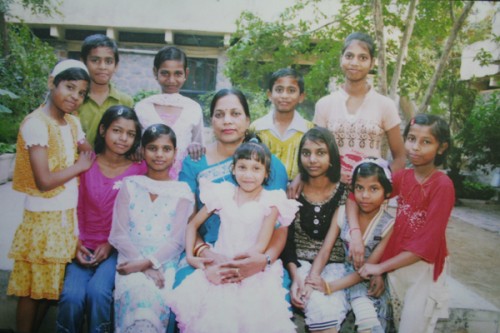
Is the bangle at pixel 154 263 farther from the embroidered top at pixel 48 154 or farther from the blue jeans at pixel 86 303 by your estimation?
the embroidered top at pixel 48 154

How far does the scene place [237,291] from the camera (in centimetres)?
210

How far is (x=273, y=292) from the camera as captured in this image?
2070 millimetres

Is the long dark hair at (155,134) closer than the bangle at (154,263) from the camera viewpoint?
No

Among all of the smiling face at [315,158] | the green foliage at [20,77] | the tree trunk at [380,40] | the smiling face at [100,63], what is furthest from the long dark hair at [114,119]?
the green foliage at [20,77]

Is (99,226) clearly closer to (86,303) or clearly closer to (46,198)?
(46,198)

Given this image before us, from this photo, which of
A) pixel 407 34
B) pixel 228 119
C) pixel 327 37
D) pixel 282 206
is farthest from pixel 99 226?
pixel 327 37

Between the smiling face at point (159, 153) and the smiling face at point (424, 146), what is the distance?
60.7 inches

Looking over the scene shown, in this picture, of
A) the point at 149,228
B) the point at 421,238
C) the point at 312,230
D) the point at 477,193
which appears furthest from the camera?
the point at 477,193

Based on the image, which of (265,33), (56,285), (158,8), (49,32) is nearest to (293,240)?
(56,285)

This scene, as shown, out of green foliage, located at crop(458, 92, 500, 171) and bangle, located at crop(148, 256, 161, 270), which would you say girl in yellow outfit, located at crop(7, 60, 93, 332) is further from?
green foliage, located at crop(458, 92, 500, 171)

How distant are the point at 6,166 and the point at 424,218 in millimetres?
6837

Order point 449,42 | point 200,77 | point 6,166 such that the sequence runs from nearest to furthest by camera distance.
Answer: point 449,42 < point 6,166 < point 200,77

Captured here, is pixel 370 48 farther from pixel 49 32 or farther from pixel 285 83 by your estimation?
pixel 49 32

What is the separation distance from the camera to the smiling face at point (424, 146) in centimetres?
224
